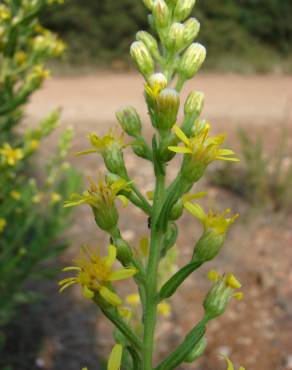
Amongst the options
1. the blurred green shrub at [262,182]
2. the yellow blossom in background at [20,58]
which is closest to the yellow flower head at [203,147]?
the yellow blossom in background at [20,58]

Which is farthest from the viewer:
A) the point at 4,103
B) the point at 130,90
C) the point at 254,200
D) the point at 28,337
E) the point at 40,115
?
the point at 130,90

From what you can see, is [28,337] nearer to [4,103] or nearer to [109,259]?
[4,103]

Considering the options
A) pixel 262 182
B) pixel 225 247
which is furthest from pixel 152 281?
pixel 262 182

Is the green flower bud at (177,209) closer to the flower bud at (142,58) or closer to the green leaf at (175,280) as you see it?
the green leaf at (175,280)

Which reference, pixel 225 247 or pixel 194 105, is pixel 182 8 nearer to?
pixel 194 105

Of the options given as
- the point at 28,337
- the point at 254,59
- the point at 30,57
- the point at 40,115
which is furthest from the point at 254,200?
the point at 254,59

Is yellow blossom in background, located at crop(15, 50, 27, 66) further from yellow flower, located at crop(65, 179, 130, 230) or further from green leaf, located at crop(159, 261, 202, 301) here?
green leaf, located at crop(159, 261, 202, 301)
